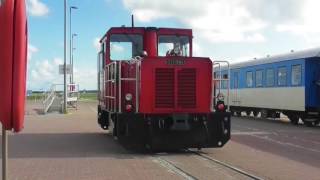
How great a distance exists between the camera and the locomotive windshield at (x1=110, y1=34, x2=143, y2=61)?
54.6ft

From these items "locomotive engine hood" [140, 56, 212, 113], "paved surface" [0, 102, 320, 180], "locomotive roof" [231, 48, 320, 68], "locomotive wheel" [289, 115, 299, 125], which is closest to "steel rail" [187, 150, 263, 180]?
"paved surface" [0, 102, 320, 180]

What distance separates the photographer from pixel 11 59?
3861mm

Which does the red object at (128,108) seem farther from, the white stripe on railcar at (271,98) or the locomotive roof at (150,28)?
the white stripe on railcar at (271,98)

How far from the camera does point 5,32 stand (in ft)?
12.5

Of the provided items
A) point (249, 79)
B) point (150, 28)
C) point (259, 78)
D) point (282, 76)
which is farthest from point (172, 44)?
point (249, 79)

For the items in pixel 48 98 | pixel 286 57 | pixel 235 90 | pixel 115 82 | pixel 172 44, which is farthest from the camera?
pixel 48 98

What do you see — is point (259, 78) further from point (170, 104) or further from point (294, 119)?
point (170, 104)

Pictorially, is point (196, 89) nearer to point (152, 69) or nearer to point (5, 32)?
point (152, 69)

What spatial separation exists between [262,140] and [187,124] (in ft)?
17.8

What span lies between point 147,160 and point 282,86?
16.2m

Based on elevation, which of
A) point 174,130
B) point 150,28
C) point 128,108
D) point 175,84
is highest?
point 150,28

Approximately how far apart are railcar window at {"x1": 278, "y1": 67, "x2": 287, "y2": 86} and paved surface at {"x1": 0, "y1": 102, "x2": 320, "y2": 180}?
8886 mm

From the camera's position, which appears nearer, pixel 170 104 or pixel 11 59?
pixel 11 59

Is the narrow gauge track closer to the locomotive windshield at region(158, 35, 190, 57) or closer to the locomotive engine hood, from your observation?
the locomotive engine hood
